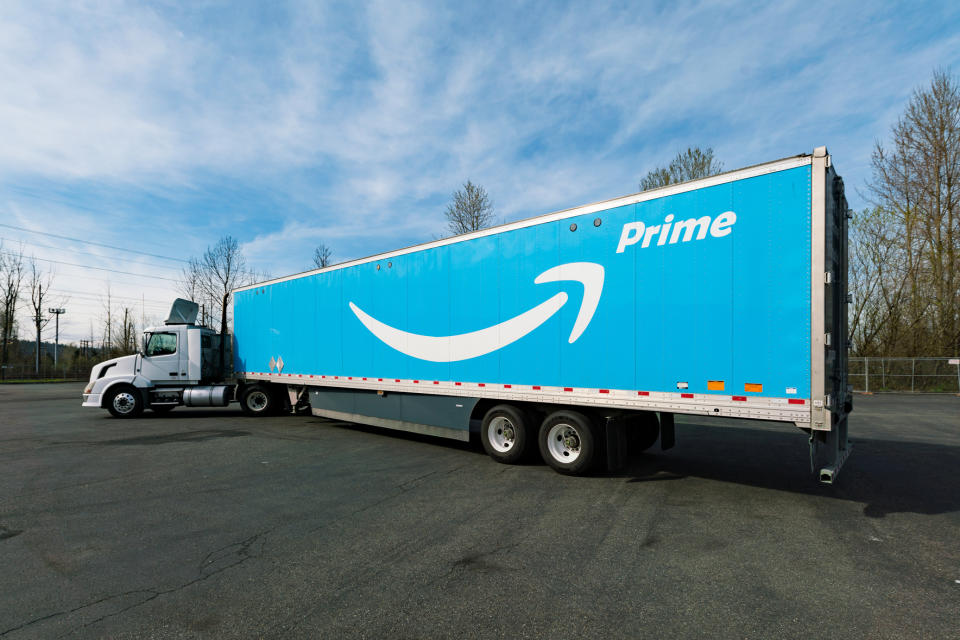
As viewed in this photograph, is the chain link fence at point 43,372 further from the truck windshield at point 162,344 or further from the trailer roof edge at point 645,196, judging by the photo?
the trailer roof edge at point 645,196

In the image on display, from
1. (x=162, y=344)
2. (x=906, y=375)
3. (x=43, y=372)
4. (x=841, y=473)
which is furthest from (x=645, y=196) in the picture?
(x=43, y=372)

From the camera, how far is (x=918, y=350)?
88.3 feet

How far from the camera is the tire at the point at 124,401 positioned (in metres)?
14.1

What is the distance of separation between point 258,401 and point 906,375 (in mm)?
30529

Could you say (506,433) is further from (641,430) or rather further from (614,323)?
(614,323)

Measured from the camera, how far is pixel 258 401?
1456cm

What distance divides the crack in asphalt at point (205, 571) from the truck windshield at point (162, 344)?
12163 mm

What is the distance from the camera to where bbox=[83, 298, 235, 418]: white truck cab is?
1414cm

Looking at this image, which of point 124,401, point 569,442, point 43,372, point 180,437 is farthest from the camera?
point 43,372

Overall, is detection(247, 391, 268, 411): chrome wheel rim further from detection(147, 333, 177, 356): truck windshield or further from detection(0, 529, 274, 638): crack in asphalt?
detection(0, 529, 274, 638): crack in asphalt

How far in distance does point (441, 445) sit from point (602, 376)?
438 cm

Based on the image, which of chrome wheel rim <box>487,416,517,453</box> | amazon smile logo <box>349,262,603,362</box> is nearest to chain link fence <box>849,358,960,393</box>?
chrome wheel rim <box>487,416,517,453</box>

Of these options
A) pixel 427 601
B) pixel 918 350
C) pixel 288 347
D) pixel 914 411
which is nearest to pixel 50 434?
pixel 288 347

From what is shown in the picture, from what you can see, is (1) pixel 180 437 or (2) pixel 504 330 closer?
(2) pixel 504 330
